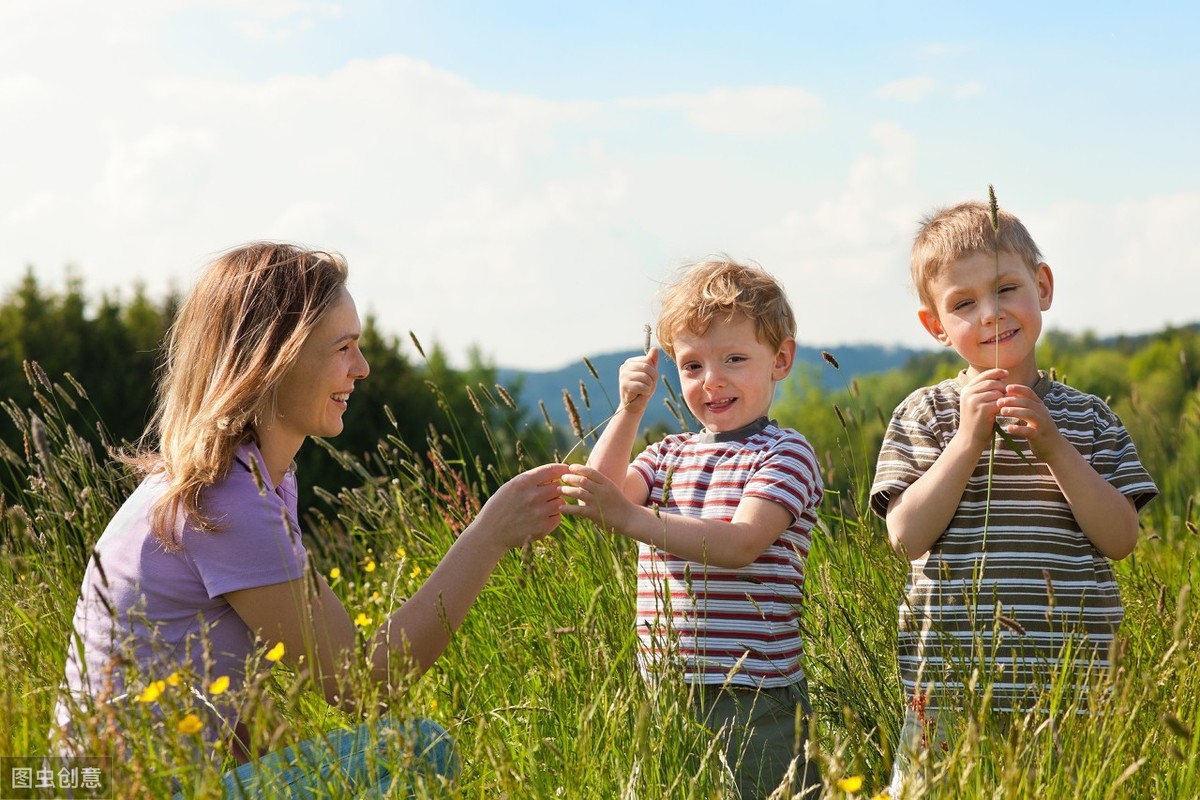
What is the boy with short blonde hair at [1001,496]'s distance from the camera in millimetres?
2646

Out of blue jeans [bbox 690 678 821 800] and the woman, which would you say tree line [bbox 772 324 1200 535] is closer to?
blue jeans [bbox 690 678 821 800]

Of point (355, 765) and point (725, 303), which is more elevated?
point (725, 303)

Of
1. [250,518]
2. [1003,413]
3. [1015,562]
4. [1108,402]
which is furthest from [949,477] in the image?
[250,518]

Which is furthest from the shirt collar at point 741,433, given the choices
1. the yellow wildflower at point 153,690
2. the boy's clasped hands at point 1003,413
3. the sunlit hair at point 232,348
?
the yellow wildflower at point 153,690

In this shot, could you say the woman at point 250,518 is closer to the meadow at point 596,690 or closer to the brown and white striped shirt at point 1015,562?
the meadow at point 596,690

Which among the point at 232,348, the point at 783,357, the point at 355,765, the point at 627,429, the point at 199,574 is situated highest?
the point at 232,348

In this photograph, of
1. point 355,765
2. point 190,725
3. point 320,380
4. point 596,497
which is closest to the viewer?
point 190,725

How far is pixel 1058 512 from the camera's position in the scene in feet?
9.04

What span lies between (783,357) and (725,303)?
0.89 feet

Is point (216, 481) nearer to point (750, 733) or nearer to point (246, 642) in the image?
point (246, 642)

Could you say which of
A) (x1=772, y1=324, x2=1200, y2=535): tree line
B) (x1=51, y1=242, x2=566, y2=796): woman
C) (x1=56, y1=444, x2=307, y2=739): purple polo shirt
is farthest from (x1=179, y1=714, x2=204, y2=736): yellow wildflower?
(x1=772, y1=324, x2=1200, y2=535): tree line

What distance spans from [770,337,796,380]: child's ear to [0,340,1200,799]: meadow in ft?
1.09

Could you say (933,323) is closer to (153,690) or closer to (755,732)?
(755,732)

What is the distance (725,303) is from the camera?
2.97 m
